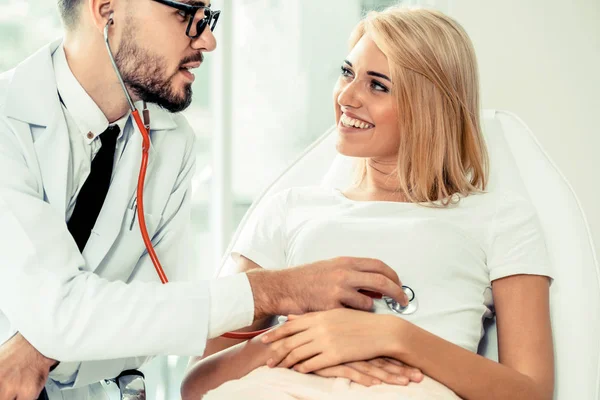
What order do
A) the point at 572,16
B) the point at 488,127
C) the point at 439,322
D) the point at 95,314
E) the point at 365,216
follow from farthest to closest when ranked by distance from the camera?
1. the point at 572,16
2. the point at 488,127
3. the point at 365,216
4. the point at 439,322
5. the point at 95,314

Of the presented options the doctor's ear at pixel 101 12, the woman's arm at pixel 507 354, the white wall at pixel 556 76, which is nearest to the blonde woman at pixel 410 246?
the woman's arm at pixel 507 354

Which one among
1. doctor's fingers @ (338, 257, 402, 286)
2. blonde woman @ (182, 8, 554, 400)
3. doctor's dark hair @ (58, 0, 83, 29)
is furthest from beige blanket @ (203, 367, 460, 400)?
doctor's dark hair @ (58, 0, 83, 29)

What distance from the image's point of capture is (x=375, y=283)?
4.80 feet

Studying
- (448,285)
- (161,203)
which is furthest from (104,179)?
(448,285)

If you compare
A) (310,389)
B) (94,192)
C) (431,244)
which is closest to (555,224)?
(431,244)

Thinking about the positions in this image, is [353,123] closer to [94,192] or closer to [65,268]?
[94,192]

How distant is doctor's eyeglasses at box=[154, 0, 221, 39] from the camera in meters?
1.60

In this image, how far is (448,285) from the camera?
160cm

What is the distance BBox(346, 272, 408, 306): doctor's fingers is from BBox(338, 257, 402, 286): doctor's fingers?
0.6 inches

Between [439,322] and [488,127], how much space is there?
654 mm

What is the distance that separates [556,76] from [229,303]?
1489 millimetres

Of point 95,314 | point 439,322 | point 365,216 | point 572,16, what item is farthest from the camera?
point 572,16

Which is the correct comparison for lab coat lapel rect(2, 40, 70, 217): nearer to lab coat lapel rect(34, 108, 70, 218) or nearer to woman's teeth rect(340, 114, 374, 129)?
lab coat lapel rect(34, 108, 70, 218)

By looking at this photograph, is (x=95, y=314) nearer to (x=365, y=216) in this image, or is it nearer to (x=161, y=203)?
(x=161, y=203)
